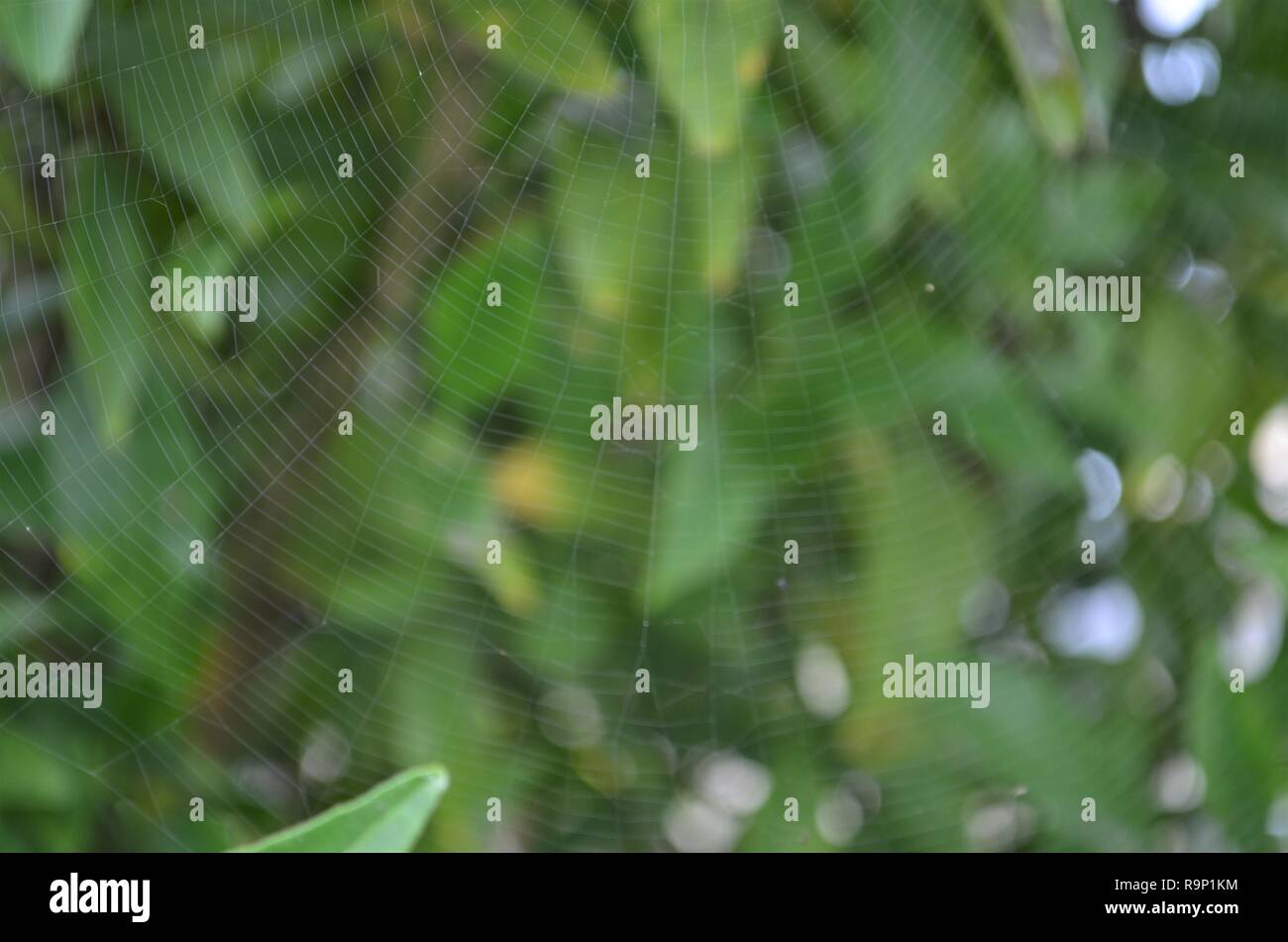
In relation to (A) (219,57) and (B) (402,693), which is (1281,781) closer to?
(B) (402,693)

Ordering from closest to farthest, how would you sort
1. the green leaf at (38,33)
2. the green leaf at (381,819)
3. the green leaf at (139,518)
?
the green leaf at (381,819) → the green leaf at (38,33) → the green leaf at (139,518)

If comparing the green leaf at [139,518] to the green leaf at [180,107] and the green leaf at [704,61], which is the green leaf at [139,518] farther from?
the green leaf at [704,61]

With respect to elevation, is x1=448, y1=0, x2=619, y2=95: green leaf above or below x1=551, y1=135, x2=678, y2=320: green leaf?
above

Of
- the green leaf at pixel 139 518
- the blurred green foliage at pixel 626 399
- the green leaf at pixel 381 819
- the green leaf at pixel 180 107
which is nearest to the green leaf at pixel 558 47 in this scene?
the blurred green foliage at pixel 626 399

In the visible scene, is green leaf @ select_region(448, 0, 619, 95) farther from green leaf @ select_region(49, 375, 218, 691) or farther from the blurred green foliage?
green leaf @ select_region(49, 375, 218, 691)

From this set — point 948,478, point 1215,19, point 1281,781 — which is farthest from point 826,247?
point 1281,781

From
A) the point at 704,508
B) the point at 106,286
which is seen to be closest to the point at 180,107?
the point at 106,286

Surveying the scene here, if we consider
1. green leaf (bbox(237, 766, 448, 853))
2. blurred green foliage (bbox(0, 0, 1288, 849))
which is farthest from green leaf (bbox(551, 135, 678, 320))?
green leaf (bbox(237, 766, 448, 853))
